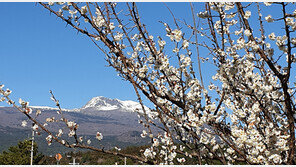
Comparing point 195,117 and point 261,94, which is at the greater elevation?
point 261,94

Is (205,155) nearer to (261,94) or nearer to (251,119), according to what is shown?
(251,119)

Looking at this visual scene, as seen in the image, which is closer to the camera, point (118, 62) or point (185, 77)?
point (185, 77)

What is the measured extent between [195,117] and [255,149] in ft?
1.66

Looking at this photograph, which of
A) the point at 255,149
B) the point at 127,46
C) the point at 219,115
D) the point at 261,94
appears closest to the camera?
the point at 255,149

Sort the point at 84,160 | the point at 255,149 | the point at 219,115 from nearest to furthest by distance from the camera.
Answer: the point at 255,149
the point at 219,115
the point at 84,160

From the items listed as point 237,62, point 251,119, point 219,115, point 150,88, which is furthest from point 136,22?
point 251,119

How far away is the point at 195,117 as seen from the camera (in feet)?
8.04

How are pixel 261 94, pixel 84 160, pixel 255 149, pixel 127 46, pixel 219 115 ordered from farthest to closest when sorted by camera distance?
1. pixel 84 160
2. pixel 127 46
3. pixel 219 115
4. pixel 261 94
5. pixel 255 149

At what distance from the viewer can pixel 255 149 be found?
2.35m

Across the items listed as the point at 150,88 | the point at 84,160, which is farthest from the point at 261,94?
the point at 84,160

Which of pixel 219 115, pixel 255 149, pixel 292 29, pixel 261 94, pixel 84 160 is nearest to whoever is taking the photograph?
pixel 292 29

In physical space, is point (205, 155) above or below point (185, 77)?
below

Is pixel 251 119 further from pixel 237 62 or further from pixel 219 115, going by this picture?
pixel 237 62

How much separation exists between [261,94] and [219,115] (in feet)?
1.32
